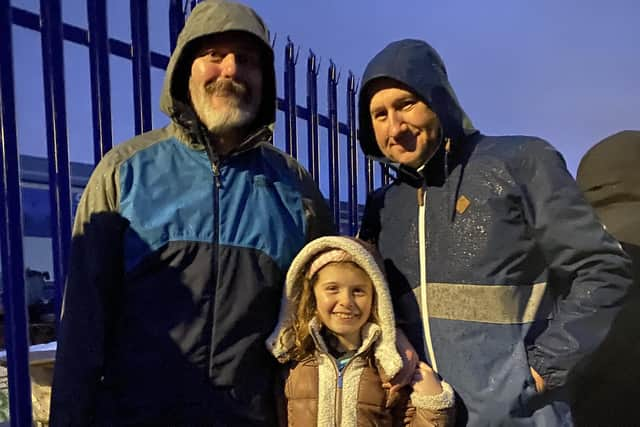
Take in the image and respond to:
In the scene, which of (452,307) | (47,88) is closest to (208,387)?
(452,307)

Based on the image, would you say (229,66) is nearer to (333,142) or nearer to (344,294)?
(344,294)

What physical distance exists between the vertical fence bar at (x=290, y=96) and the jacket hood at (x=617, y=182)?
2219 millimetres

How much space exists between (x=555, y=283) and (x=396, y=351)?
1.90ft

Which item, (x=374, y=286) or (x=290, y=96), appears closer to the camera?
(x=374, y=286)

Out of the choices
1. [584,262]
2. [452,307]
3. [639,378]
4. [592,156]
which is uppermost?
[592,156]

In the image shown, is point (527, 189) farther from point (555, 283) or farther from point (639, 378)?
point (639, 378)

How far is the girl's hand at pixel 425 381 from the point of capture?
77.4 inches

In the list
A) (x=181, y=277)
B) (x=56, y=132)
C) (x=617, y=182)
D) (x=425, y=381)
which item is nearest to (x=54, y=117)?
(x=56, y=132)

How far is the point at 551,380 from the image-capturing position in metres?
1.89

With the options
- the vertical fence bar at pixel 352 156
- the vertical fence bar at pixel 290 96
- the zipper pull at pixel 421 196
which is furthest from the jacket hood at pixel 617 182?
the vertical fence bar at pixel 352 156

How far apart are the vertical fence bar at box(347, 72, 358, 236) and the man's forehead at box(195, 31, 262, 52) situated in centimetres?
322

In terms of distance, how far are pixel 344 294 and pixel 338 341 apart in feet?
0.60

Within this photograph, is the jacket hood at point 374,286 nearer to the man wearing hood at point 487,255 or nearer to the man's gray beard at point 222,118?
the man wearing hood at point 487,255

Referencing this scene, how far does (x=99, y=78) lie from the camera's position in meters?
3.06
